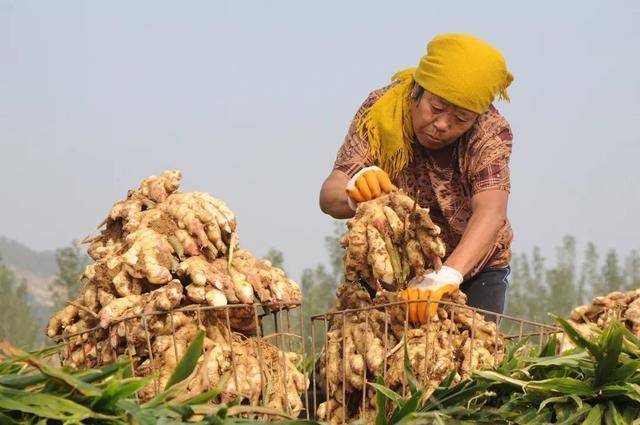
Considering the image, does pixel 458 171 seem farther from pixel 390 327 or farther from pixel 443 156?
pixel 390 327

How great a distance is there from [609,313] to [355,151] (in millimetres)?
1357

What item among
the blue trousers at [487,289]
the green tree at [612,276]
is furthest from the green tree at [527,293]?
the blue trousers at [487,289]

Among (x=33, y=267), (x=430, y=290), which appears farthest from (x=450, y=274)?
(x=33, y=267)

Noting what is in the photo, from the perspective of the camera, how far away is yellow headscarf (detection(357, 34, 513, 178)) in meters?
4.43

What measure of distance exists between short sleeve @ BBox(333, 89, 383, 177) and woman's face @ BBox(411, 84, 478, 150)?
0.29m

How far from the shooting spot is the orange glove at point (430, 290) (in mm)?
3566

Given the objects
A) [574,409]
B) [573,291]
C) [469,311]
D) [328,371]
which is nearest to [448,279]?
[469,311]

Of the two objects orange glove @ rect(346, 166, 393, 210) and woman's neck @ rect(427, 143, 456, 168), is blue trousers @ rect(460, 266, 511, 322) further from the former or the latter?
orange glove @ rect(346, 166, 393, 210)

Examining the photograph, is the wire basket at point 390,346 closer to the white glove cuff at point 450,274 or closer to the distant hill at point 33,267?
the white glove cuff at point 450,274

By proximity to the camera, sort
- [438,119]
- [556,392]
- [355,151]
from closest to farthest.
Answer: [556,392], [438,119], [355,151]

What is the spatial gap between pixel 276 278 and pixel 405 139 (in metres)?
1.22

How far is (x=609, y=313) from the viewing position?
4078 millimetres

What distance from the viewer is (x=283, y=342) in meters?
3.57

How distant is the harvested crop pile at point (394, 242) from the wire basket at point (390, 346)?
0.13 meters
